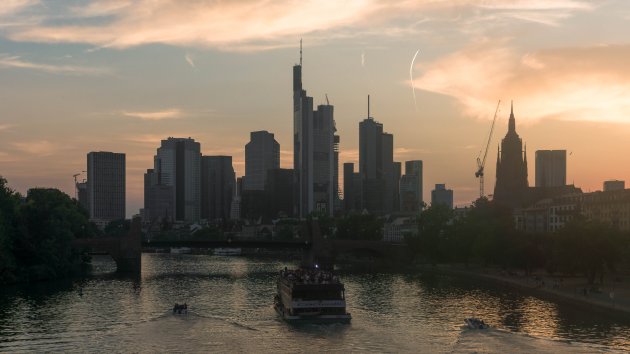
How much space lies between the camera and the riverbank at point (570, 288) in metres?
104

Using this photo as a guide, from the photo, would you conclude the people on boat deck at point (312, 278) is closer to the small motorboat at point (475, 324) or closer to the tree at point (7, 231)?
the small motorboat at point (475, 324)

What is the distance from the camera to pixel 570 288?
12594 cm

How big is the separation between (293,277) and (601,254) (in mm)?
54973

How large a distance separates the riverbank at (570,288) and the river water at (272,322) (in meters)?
2.17

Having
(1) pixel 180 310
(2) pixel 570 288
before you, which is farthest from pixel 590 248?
(1) pixel 180 310

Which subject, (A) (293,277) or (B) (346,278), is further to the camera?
(B) (346,278)

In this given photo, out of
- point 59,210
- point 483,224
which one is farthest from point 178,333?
point 483,224

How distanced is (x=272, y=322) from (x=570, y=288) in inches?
2123

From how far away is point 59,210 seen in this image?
160625 millimetres

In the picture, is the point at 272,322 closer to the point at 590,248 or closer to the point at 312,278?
the point at 312,278

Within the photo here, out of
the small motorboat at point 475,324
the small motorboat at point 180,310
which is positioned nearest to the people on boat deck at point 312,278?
the small motorboat at point 180,310

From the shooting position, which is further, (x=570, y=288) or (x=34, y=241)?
(x=34, y=241)

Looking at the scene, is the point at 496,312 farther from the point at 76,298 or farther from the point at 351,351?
the point at 76,298

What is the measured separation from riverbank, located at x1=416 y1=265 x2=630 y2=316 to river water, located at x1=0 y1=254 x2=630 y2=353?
7.10ft
